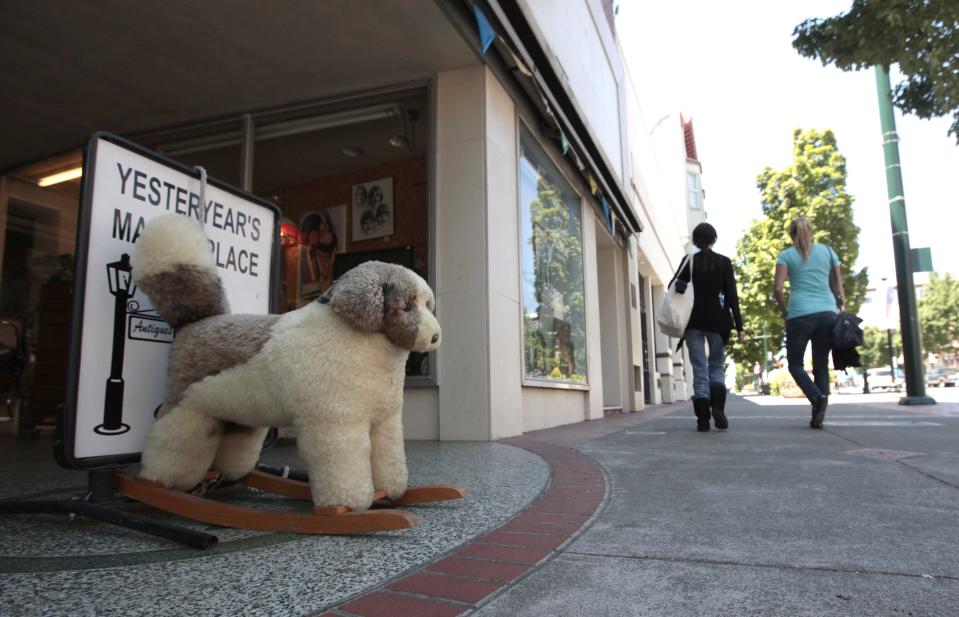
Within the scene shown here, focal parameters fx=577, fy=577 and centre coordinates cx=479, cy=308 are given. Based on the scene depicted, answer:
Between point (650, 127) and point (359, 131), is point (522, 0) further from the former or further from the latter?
point (650, 127)

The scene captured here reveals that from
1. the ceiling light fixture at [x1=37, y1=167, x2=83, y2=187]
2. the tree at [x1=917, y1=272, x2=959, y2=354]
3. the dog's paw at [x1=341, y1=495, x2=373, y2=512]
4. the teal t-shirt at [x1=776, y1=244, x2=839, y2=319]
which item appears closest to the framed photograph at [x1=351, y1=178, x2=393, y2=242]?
the ceiling light fixture at [x1=37, y1=167, x2=83, y2=187]

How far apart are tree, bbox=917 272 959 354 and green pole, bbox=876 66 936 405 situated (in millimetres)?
62146

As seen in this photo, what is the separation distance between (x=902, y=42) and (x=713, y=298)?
411 cm

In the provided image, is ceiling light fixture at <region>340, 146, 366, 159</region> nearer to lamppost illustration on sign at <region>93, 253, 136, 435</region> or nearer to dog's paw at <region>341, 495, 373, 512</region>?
lamppost illustration on sign at <region>93, 253, 136, 435</region>

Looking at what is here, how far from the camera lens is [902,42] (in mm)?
6863

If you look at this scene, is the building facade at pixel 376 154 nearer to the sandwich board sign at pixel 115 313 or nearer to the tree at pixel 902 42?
the sandwich board sign at pixel 115 313

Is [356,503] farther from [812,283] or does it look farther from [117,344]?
[812,283]

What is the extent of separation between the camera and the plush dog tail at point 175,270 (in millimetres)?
2260

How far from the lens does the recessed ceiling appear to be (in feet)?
16.3

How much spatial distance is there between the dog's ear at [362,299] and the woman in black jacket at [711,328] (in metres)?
4.57

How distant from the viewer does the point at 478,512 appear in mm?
2518

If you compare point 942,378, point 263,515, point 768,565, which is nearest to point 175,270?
point 263,515

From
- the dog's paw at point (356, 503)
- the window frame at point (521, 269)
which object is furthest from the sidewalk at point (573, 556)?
the window frame at point (521, 269)

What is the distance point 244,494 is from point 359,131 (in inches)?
204
